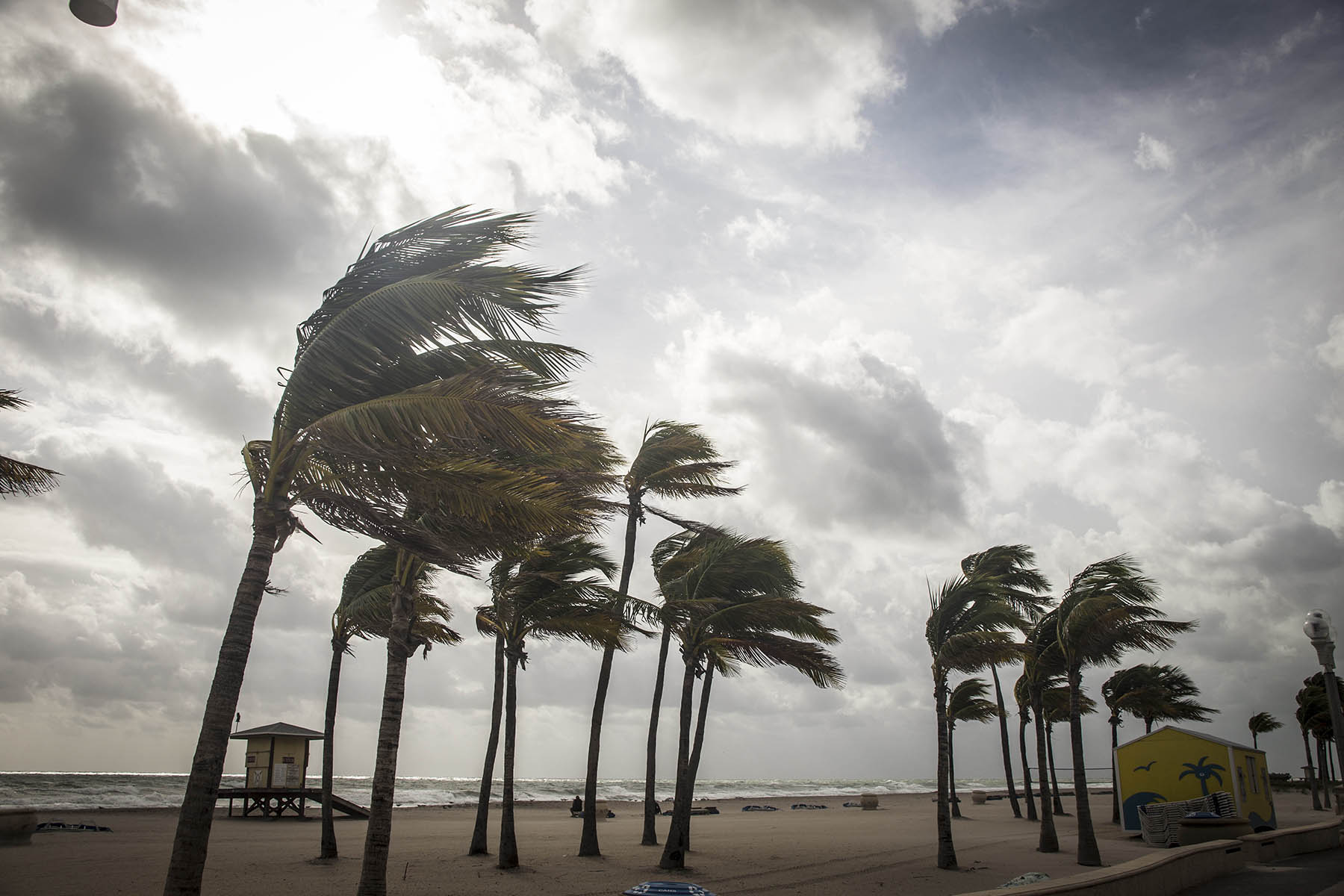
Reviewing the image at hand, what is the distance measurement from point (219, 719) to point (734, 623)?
11308mm

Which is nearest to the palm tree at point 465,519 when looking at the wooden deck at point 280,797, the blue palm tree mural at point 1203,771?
the blue palm tree mural at point 1203,771

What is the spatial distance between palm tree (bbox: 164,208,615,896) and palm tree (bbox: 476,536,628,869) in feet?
24.0

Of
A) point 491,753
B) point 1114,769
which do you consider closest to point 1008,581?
point 1114,769

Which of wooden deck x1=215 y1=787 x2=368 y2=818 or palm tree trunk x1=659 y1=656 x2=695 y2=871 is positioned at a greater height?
palm tree trunk x1=659 y1=656 x2=695 y2=871

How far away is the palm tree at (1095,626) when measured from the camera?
16406mm

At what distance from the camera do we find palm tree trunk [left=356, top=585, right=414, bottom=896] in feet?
29.3

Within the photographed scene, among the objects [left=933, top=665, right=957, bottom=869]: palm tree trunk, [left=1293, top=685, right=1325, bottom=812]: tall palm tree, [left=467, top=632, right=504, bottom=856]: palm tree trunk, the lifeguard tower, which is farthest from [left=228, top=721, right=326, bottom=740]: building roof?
[left=1293, top=685, right=1325, bottom=812]: tall palm tree

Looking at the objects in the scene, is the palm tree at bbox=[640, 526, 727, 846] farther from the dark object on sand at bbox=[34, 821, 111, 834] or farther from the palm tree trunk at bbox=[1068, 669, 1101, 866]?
the dark object on sand at bbox=[34, 821, 111, 834]

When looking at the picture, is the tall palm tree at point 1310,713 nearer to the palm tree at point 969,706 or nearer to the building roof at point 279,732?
the palm tree at point 969,706

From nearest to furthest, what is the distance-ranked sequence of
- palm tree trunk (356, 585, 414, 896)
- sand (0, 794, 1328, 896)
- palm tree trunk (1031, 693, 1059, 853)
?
palm tree trunk (356, 585, 414, 896), sand (0, 794, 1328, 896), palm tree trunk (1031, 693, 1059, 853)

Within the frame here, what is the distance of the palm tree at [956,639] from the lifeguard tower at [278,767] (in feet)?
77.0

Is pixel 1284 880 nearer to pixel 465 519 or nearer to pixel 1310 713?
pixel 465 519

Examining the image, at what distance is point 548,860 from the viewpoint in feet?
57.3

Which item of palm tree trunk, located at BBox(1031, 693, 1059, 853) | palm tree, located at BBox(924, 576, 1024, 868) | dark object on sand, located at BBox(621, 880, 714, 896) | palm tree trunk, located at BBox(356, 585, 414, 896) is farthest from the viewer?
palm tree trunk, located at BBox(1031, 693, 1059, 853)
